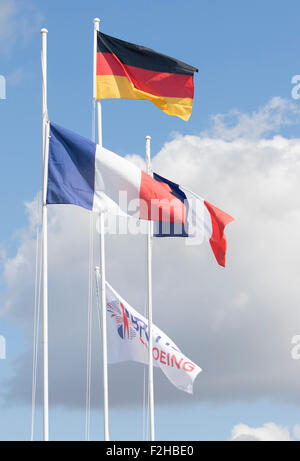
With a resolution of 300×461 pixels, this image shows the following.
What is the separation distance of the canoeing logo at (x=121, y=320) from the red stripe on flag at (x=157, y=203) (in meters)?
10.4

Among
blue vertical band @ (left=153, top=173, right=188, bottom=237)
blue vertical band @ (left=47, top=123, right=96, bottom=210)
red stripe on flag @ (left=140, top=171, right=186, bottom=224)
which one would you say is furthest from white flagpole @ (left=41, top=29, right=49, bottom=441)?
blue vertical band @ (left=153, top=173, right=188, bottom=237)

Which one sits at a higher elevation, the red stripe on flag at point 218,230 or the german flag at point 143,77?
the german flag at point 143,77

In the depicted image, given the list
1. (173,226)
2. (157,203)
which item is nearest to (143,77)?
(157,203)

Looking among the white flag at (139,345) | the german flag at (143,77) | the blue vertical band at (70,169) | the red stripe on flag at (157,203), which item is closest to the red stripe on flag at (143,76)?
the german flag at (143,77)

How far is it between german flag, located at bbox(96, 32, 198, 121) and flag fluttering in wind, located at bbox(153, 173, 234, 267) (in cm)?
352

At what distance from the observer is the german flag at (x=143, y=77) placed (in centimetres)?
3894

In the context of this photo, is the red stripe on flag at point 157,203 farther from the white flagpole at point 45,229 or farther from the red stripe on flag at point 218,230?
the white flagpole at point 45,229

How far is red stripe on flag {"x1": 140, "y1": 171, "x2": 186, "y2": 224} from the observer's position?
36.3m

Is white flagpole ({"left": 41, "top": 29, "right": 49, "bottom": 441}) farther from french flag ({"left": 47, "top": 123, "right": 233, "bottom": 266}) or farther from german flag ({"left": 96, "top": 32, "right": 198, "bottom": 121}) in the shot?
german flag ({"left": 96, "top": 32, "right": 198, "bottom": 121})

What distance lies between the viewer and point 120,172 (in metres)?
36.0
